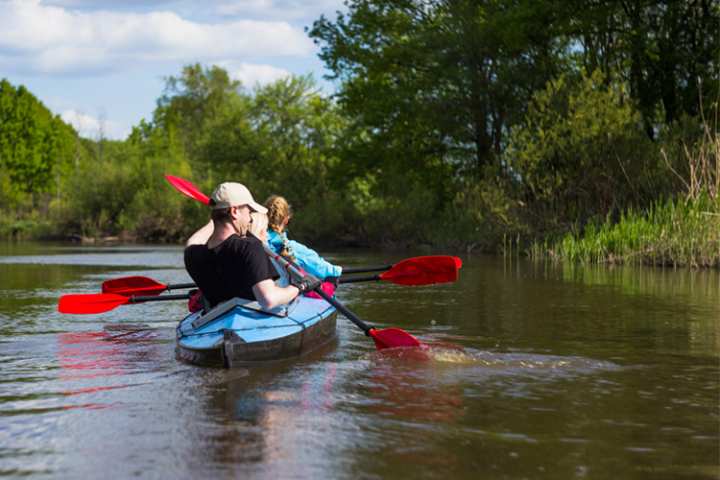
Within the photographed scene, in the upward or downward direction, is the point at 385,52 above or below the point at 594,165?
above

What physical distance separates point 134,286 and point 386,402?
4268 mm

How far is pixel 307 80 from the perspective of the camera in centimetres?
3988

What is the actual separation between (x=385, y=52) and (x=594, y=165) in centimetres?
1045

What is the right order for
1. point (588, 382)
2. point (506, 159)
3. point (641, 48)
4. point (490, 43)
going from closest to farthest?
point (588, 382), point (506, 159), point (641, 48), point (490, 43)

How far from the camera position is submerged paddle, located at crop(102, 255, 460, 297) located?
868 centimetres

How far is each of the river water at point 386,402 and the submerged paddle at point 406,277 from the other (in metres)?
0.41

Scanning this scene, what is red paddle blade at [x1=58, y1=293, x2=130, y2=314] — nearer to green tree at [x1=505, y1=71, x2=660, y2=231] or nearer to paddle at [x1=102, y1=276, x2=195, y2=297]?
paddle at [x1=102, y1=276, x2=195, y2=297]

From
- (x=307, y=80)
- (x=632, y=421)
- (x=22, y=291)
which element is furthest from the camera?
(x=307, y=80)

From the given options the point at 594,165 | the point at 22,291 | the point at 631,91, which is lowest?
the point at 22,291

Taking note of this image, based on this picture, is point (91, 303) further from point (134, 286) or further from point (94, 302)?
point (134, 286)

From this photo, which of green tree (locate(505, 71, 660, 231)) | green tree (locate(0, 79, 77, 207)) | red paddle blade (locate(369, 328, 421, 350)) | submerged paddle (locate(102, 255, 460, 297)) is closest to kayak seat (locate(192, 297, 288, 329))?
red paddle blade (locate(369, 328, 421, 350))

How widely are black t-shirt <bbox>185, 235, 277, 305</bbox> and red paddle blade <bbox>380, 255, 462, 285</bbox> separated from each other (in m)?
2.21

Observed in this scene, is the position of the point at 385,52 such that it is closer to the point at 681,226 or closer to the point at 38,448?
the point at 681,226

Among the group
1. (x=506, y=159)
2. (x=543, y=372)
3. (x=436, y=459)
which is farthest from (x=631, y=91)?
(x=436, y=459)
